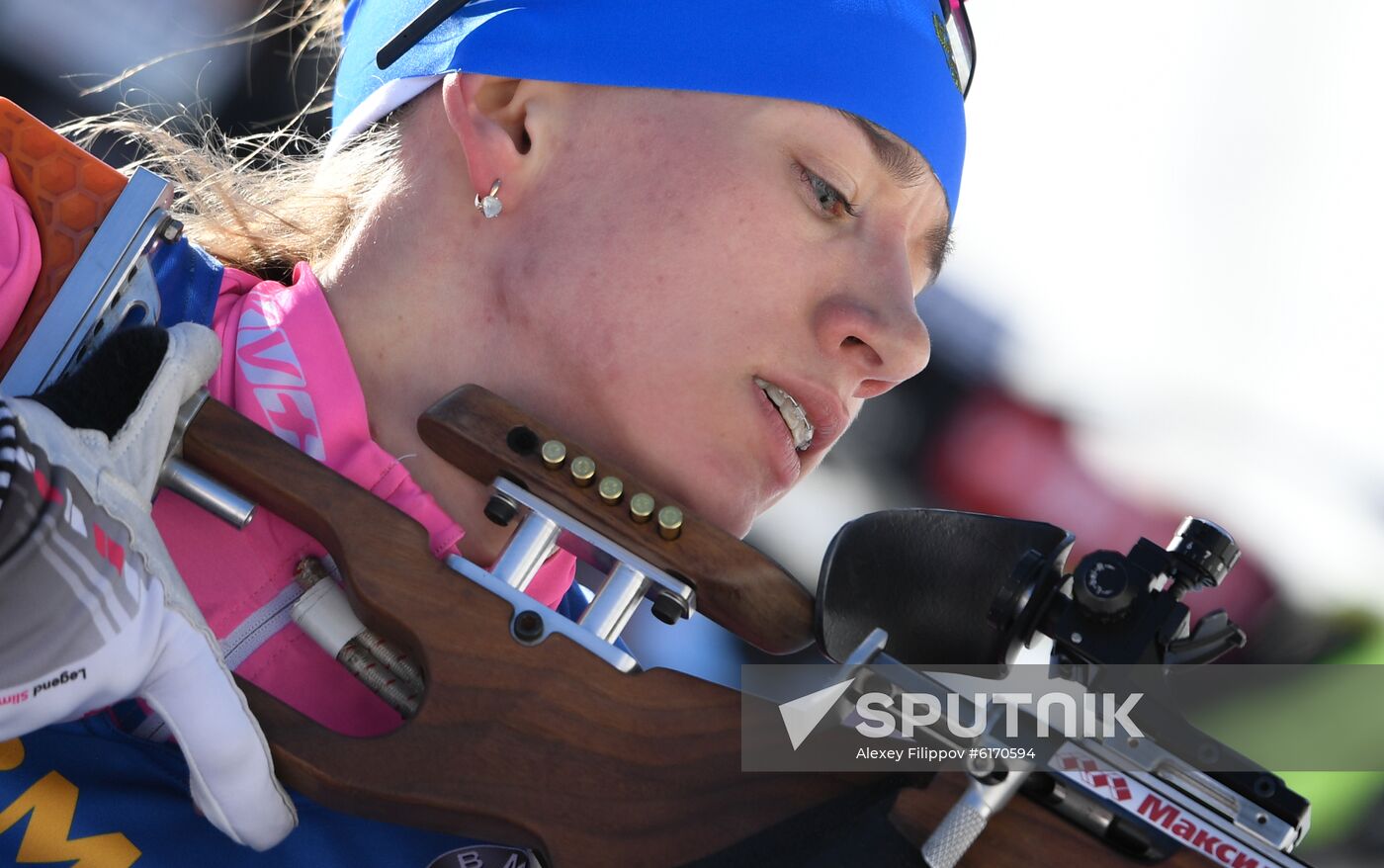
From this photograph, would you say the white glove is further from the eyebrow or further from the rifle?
the eyebrow

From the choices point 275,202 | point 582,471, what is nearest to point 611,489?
point 582,471

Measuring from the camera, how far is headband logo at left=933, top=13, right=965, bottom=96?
1.69 m

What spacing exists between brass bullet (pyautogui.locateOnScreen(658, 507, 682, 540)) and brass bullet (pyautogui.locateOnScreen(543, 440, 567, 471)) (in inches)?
4.1

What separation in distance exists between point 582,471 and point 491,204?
391 millimetres

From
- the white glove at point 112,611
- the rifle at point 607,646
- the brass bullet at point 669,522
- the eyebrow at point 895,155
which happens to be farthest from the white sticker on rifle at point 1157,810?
the eyebrow at point 895,155

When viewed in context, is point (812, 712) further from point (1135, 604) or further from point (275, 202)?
point (275, 202)

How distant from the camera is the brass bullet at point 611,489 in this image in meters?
1.16

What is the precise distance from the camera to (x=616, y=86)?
1.45 metres

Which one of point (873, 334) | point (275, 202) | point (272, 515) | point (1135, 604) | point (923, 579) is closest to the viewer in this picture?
point (1135, 604)

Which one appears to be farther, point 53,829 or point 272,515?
point 272,515

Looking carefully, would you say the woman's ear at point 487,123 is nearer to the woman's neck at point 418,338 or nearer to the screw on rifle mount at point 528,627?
the woman's neck at point 418,338

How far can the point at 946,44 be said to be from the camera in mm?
1709

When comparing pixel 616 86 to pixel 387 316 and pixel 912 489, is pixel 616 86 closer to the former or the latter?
pixel 387 316

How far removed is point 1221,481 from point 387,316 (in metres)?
2.07
